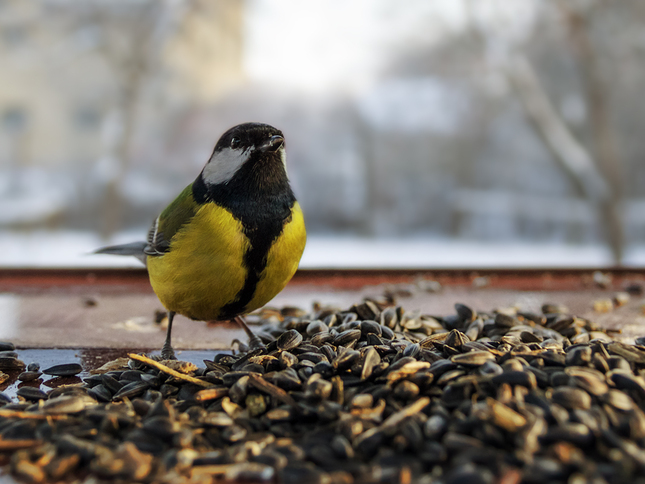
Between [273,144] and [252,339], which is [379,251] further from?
[273,144]

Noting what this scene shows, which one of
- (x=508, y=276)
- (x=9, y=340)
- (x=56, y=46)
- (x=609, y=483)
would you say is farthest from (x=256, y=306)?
(x=56, y=46)

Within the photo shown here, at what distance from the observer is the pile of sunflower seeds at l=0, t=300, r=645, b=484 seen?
89cm

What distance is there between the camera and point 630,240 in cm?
521

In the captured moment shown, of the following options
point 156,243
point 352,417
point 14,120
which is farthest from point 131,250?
point 14,120

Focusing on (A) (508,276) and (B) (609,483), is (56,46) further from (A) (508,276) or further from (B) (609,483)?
(B) (609,483)

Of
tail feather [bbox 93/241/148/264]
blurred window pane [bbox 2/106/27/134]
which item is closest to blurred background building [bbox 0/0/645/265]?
blurred window pane [bbox 2/106/27/134]

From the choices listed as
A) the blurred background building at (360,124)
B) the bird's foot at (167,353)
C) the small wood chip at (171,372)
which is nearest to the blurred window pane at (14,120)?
the blurred background building at (360,124)

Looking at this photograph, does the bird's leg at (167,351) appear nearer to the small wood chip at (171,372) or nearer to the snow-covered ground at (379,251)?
the small wood chip at (171,372)

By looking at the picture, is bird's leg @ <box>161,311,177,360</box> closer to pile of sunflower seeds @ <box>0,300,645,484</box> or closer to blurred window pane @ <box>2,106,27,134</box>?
pile of sunflower seeds @ <box>0,300,645,484</box>

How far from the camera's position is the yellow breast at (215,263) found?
4.65ft

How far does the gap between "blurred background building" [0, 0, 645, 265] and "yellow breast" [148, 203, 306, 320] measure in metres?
→ 3.79

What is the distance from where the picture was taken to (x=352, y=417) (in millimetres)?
1046

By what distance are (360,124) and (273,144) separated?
166 inches

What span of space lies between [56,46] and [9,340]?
169 inches
